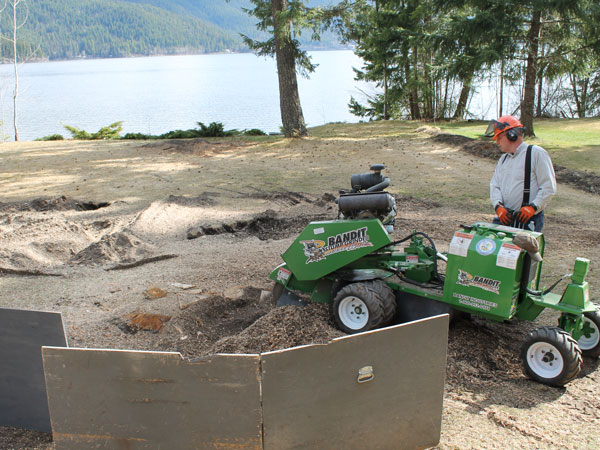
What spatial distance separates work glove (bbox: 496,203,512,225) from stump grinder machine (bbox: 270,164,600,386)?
46 centimetres

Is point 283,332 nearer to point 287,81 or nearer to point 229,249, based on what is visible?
point 229,249

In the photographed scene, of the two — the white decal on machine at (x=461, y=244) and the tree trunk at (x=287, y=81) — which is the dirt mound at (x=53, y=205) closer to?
the white decal on machine at (x=461, y=244)

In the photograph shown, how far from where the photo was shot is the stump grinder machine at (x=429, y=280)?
4199mm

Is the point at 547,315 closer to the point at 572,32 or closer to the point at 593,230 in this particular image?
the point at 593,230

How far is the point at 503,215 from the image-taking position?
16.5 feet

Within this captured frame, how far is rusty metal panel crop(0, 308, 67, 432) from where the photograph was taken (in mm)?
3633

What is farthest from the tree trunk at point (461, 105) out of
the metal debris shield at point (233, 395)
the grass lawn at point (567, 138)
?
the metal debris shield at point (233, 395)

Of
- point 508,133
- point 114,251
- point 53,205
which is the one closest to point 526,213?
point 508,133

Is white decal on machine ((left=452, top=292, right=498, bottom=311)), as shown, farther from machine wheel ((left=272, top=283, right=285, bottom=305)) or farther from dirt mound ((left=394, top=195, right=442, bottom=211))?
dirt mound ((left=394, top=195, right=442, bottom=211))

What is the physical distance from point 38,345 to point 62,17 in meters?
165

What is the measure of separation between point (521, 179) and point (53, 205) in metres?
8.83

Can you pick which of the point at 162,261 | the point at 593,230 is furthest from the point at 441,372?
the point at 593,230

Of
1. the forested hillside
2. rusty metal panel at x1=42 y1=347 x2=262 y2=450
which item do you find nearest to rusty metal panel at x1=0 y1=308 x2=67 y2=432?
rusty metal panel at x1=42 y1=347 x2=262 y2=450

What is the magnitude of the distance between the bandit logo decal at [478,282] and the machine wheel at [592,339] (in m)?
0.85
